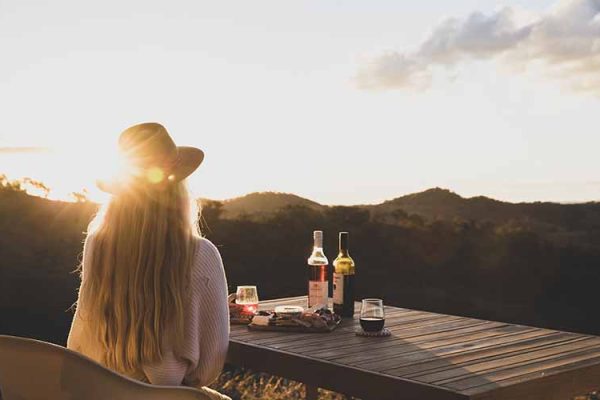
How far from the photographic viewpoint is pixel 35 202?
254 inches

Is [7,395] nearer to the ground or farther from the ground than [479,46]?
nearer to the ground

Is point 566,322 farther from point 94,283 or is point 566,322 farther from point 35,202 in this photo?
point 94,283

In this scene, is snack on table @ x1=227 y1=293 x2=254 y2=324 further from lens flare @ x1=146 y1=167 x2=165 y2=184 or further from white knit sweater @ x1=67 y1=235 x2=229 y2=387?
lens flare @ x1=146 y1=167 x2=165 y2=184

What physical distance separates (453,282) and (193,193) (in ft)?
15.0

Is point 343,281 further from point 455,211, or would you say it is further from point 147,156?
point 455,211

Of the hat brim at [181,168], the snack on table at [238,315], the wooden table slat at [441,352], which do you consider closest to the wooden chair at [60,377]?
the hat brim at [181,168]

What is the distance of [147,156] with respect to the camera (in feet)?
8.04

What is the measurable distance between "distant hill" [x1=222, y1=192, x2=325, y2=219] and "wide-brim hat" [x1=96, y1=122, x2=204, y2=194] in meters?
4.61

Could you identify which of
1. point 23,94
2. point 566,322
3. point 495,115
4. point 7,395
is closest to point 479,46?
point 495,115

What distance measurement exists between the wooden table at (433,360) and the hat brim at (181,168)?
0.67 m

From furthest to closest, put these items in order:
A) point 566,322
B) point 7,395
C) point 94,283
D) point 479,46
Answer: point 479,46 → point 566,322 → point 94,283 → point 7,395

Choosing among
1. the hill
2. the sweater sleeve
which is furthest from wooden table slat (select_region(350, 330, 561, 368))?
the hill

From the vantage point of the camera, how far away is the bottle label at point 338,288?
10.7 ft

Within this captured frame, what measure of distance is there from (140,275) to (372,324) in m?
0.92
